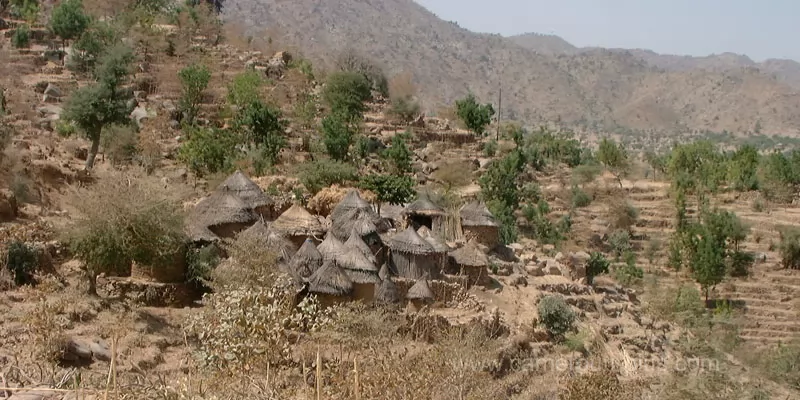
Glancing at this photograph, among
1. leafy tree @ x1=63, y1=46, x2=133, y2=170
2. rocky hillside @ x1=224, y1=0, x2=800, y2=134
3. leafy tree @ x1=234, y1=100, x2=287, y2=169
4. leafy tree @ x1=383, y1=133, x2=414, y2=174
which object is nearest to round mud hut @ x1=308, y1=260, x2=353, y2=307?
leafy tree @ x1=63, y1=46, x2=133, y2=170

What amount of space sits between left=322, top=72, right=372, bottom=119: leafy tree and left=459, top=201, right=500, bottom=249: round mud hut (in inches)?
573

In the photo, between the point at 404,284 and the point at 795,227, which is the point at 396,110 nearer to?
the point at 795,227

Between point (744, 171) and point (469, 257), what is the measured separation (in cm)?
2821

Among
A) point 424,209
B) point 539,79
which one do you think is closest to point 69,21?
point 424,209

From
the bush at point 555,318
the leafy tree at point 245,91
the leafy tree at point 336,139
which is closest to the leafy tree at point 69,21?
the leafy tree at point 245,91

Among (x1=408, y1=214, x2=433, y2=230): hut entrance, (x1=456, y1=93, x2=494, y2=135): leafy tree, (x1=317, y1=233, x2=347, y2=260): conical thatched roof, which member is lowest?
(x1=408, y1=214, x2=433, y2=230): hut entrance

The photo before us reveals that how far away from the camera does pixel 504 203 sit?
98.5ft

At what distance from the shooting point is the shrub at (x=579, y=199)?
123 ft

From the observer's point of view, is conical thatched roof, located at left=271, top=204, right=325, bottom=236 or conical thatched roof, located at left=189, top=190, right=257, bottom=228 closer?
conical thatched roof, located at left=189, top=190, right=257, bottom=228

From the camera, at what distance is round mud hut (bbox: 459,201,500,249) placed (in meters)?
19.9

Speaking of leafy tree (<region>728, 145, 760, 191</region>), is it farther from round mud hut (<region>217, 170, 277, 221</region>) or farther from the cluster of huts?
round mud hut (<region>217, 170, 277, 221</region>)

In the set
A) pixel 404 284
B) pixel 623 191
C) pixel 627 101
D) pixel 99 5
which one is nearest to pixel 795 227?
pixel 623 191

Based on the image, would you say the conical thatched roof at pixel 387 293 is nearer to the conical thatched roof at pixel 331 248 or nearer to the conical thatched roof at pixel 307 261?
the conical thatched roof at pixel 331 248

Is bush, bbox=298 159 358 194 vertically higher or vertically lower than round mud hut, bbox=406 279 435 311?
higher
